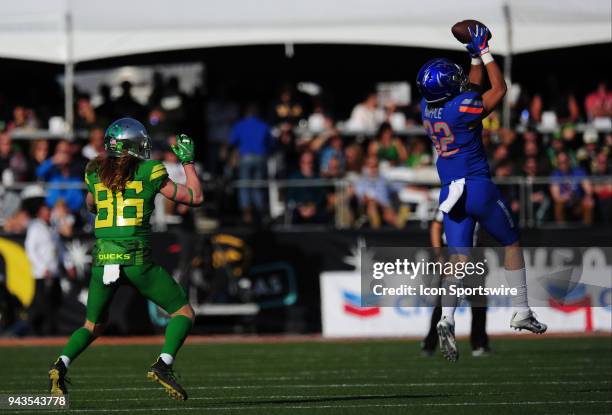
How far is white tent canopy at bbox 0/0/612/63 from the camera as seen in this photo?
16.8 m

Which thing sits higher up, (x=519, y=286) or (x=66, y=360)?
(x=519, y=286)

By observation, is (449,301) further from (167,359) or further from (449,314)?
(167,359)

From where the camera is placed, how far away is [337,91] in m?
20.7

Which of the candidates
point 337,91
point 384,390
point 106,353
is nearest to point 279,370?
point 384,390

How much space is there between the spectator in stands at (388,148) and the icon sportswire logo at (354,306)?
193 centimetres

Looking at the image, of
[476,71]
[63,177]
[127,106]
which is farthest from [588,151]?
[476,71]

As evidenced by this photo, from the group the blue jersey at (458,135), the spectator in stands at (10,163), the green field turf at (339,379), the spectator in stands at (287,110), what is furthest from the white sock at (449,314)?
the spectator in stands at (287,110)

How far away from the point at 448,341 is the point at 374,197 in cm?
863

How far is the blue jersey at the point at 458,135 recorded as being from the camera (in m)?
8.83

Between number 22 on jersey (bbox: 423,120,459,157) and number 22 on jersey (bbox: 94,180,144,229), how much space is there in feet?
6.88

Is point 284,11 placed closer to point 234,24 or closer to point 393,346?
point 234,24

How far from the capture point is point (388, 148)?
1772 centimetres

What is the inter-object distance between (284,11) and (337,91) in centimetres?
377

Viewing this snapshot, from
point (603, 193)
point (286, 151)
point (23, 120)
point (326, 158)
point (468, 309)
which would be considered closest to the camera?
point (468, 309)
